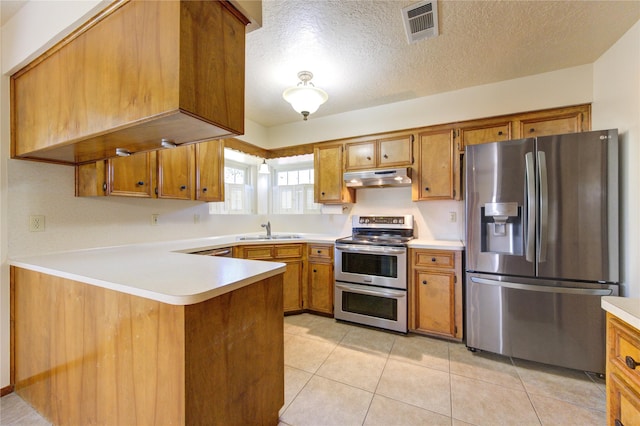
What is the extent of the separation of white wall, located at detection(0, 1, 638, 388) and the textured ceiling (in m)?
0.18

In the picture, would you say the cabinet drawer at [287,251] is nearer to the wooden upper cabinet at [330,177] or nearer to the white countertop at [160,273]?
the wooden upper cabinet at [330,177]

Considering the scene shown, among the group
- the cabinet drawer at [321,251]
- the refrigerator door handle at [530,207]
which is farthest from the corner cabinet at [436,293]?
the cabinet drawer at [321,251]

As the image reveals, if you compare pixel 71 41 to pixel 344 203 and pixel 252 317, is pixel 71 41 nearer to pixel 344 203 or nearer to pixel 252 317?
pixel 252 317

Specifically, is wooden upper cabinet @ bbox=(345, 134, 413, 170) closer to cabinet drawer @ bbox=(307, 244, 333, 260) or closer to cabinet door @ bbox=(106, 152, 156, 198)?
cabinet drawer @ bbox=(307, 244, 333, 260)

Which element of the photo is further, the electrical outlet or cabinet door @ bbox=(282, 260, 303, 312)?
cabinet door @ bbox=(282, 260, 303, 312)

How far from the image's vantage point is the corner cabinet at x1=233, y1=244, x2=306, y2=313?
2.97m

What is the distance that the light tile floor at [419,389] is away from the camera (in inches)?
60.4

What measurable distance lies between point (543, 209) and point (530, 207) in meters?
0.09

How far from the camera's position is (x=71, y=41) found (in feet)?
4.21

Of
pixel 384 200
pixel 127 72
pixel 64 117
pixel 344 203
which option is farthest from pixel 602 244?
pixel 64 117

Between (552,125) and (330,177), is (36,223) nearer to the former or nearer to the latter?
(330,177)

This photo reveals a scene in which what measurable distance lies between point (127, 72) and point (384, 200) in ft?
9.18

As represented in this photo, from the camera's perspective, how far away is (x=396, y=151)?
3.00 m

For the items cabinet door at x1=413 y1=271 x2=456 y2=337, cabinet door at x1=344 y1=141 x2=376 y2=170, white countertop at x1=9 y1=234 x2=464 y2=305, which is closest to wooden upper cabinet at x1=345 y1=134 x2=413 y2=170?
→ cabinet door at x1=344 y1=141 x2=376 y2=170
